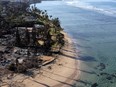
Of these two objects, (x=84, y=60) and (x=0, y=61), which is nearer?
(x=0, y=61)

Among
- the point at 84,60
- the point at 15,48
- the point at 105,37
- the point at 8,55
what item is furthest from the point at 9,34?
the point at 105,37

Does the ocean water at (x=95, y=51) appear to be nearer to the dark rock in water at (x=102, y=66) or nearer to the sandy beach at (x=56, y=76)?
the dark rock in water at (x=102, y=66)

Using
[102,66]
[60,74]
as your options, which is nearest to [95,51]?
[102,66]

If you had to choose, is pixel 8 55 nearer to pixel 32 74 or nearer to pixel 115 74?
pixel 32 74

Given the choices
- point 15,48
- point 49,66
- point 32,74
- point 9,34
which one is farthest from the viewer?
point 9,34

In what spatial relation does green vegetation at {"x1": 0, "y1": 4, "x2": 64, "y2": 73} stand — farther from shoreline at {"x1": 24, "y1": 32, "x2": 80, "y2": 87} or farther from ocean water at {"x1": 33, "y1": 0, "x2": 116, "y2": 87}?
ocean water at {"x1": 33, "y1": 0, "x2": 116, "y2": 87}

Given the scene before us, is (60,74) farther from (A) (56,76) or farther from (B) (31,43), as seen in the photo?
(B) (31,43)

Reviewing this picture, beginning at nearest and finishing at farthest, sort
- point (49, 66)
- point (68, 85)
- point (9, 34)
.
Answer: point (68, 85) < point (49, 66) < point (9, 34)

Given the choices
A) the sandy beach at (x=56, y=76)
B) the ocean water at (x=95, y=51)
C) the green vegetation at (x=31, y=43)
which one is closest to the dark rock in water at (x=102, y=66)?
the ocean water at (x=95, y=51)

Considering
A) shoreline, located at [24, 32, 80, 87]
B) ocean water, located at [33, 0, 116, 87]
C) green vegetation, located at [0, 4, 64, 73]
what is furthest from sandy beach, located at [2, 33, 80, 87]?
green vegetation, located at [0, 4, 64, 73]
